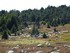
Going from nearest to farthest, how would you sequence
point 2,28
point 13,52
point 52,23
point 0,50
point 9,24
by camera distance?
point 13,52, point 0,50, point 2,28, point 9,24, point 52,23

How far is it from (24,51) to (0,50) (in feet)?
17.5

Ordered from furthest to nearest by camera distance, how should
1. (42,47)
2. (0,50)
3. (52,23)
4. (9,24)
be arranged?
1. (52,23)
2. (9,24)
3. (42,47)
4. (0,50)

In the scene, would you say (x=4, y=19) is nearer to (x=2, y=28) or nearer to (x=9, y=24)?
(x=9, y=24)

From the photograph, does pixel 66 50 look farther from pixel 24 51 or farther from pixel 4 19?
pixel 4 19

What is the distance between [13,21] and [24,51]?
263ft

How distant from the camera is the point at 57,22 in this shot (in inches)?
7840

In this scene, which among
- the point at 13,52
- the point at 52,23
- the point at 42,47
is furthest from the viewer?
the point at 52,23

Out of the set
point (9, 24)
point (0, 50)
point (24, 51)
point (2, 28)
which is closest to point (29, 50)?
point (24, 51)

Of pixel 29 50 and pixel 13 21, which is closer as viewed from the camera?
pixel 29 50

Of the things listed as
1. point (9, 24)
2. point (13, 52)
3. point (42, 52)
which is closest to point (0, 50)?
point (13, 52)

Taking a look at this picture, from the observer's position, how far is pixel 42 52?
57.2 m

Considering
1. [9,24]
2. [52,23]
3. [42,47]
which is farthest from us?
[52,23]

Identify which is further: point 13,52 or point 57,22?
point 57,22

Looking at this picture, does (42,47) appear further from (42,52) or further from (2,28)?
(2,28)
